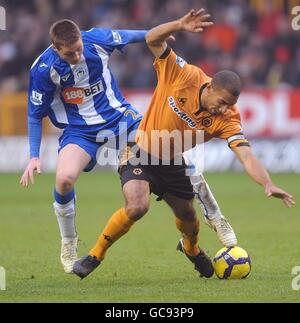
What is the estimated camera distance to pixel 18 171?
18.9 m

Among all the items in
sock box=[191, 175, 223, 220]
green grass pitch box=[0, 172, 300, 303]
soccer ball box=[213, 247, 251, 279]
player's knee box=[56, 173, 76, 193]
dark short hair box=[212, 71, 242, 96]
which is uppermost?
dark short hair box=[212, 71, 242, 96]

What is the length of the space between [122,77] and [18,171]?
3308 mm

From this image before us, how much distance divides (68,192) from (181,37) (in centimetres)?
1313

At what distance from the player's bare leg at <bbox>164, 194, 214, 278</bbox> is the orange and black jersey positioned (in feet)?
1.52

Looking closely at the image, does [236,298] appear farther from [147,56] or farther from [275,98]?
[147,56]

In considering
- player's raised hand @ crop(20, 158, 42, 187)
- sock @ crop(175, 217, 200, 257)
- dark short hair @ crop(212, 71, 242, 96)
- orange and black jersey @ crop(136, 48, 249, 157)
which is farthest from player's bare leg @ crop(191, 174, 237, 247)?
player's raised hand @ crop(20, 158, 42, 187)

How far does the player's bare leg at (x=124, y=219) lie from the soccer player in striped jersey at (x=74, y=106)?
0.35 metres

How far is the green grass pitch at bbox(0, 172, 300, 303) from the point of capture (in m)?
7.12

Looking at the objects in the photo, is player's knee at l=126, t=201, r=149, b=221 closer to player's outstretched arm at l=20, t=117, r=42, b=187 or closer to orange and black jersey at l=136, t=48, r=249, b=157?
orange and black jersey at l=136, t=48, r=249, b=157

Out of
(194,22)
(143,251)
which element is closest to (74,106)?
(194,22)

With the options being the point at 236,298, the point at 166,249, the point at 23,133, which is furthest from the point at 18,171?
the point at 236,298

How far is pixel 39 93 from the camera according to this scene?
824cm

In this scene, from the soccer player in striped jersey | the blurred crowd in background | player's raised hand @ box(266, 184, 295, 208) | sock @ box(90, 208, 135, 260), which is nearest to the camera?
player's raised hand @ box(266, 184, 295, 208)

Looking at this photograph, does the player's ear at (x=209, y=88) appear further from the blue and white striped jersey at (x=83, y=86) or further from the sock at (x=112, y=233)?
the sock at (x=112, y=233)
